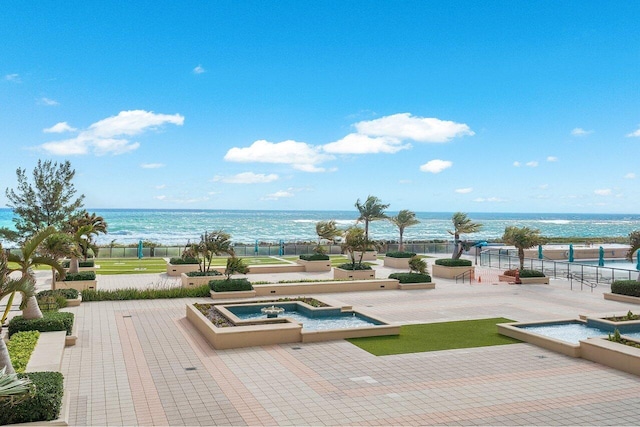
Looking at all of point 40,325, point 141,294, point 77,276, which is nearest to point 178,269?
point 77,276

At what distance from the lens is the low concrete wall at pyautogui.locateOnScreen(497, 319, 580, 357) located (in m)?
14.4

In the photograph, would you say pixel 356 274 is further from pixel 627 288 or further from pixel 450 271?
pixel 627 288

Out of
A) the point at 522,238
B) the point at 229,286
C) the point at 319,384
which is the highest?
the point at 522,238

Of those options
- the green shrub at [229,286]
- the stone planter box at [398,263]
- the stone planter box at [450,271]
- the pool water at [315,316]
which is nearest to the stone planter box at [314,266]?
the stone planter box at [398,263]

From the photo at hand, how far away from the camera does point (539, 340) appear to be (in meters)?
15.5

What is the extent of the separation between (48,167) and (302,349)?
19.5 meters

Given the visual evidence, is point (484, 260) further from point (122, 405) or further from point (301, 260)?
point (122, 405)

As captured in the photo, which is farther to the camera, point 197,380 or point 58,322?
point 58,322

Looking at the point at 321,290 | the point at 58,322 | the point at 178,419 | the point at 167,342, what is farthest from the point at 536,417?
the point at 321,290

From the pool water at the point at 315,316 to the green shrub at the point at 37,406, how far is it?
9627 mm

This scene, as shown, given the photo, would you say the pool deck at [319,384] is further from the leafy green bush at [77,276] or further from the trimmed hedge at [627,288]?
the trimmed hedge at [627,288]

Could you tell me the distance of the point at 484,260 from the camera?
3994 cm

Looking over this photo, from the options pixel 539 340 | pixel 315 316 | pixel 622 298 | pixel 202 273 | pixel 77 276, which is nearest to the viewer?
pixel 539 340

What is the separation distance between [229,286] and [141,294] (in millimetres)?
3617
